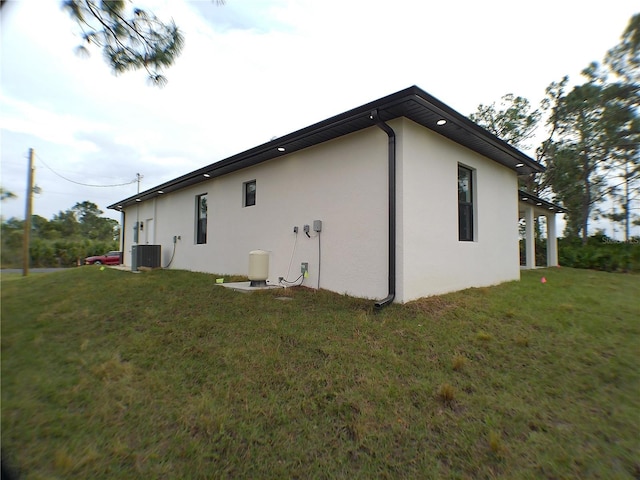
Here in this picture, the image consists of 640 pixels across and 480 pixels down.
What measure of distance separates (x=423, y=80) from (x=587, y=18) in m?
4.04

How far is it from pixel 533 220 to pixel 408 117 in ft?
35.7

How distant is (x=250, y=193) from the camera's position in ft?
26.4

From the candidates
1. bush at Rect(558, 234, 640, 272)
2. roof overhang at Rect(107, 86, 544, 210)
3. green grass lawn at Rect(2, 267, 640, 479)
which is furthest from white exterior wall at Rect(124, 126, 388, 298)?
bush at Rect(558, 234, 640, 272)

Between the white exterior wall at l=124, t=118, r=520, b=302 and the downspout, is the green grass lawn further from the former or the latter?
the white exterior wall at l=124, t=118, r=520, b=302

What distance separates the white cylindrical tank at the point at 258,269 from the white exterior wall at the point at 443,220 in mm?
2982

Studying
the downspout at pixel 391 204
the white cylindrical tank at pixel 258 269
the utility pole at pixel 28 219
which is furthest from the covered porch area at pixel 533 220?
the utility pole at pixel 28 219

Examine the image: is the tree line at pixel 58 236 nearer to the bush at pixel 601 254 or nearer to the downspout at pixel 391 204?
the downspout at pixel 391 204

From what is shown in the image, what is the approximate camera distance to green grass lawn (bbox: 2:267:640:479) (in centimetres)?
149

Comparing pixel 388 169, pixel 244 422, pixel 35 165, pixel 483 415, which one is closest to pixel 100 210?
pixel 35 165

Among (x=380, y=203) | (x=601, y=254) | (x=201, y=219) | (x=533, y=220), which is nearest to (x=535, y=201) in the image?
(x=533, y=220)

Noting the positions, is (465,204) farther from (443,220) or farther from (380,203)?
(380,203)

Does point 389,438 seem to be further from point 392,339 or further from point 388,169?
point 388,169

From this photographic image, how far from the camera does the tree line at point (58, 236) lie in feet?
3.25

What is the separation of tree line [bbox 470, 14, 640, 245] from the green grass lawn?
2441 mm
